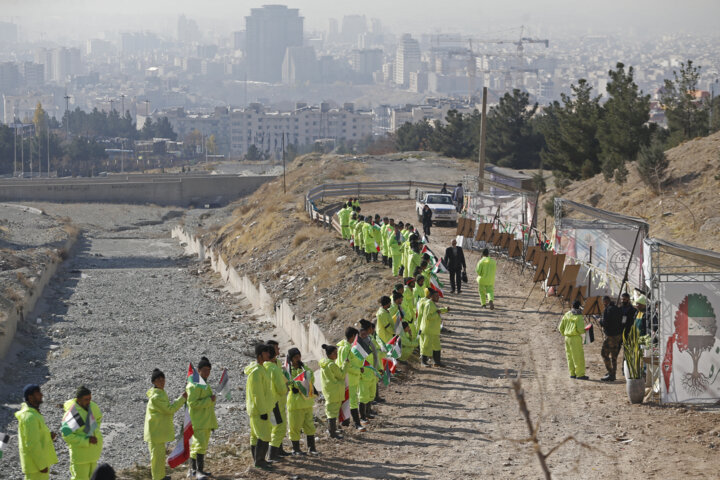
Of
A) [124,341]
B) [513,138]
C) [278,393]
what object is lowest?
[124,341]

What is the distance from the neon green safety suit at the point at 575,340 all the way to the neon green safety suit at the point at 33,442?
799 cm

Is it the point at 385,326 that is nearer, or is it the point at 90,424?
the point at 90,424

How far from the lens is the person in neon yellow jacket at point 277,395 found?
12.3 meters

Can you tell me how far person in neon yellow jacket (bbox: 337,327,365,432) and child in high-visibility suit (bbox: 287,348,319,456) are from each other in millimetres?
742

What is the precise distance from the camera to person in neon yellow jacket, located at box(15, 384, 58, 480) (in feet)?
34.6

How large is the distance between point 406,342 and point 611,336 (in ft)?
10.7

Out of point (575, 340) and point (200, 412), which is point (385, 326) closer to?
point (575, 340)

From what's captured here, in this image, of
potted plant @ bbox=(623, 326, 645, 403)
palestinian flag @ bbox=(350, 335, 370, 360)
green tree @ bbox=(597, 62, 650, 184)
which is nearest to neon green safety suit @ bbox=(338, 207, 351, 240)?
potted plant @ bbox=(623, 326, 645, 403)

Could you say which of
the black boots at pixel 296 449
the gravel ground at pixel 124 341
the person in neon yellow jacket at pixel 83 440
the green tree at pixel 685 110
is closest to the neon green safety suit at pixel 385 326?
the gravel ground at pixel 124 341

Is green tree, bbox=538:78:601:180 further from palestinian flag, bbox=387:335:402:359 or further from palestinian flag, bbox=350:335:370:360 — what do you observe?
palestinian flag, bbox=350:335:370:360

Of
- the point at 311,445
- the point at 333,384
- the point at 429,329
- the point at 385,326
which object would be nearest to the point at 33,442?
the point at 311,445

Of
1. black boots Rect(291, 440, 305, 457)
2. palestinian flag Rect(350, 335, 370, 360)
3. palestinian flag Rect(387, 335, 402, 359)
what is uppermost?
palestinian flag Rect(350, 335, 370, 360)

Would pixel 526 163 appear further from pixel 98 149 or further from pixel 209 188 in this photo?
pixel 98 149

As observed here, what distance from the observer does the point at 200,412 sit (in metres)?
12.1
